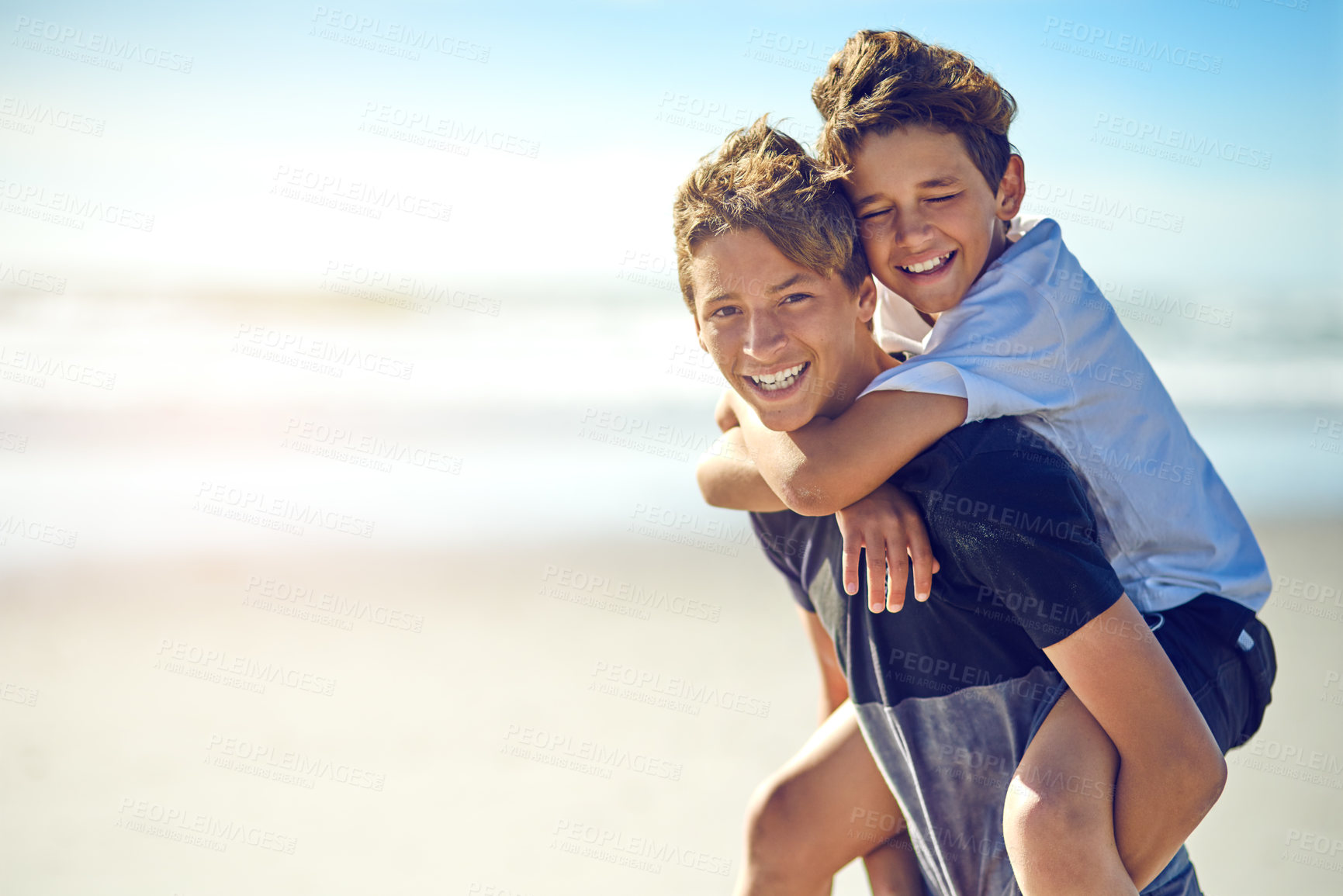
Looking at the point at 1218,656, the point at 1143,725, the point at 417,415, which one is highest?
the point at 417,415

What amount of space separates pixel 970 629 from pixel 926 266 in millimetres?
758

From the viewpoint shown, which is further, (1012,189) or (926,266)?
(1012,189)

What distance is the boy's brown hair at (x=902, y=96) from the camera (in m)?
2.12

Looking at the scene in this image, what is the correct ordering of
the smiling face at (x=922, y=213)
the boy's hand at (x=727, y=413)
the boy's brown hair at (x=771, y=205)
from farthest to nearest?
the boy's hand at (x=727, y=413)
the smiling face at (x=922, y=213)
the boy's brown hair at (x=771, y=205)

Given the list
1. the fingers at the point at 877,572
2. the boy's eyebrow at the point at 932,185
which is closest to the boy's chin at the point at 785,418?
the fingers at the point at 877,572

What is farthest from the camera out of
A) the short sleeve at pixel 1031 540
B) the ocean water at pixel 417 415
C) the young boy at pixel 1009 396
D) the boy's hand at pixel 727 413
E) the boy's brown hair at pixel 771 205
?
the ocean water at pixel 417 415

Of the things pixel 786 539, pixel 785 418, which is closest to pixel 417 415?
pixel 786 539

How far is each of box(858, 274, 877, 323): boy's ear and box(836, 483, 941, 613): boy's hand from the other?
46 centimetres

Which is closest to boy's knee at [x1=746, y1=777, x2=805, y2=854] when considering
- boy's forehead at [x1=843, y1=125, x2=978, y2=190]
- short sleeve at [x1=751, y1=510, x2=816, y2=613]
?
short sleeve at [x1=751, y1=510, x2=816, y2=613]

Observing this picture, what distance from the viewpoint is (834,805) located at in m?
2.30

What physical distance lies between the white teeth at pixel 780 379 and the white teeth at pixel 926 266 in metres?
0.32

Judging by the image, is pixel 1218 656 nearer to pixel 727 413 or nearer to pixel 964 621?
pixel 964 621

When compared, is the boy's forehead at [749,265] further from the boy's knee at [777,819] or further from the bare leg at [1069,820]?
the boy's knee at [777,819]

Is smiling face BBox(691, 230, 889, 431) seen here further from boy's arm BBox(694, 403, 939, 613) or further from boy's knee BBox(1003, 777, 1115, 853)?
boy's knee BBox(1003, 777, 1115, 853)
